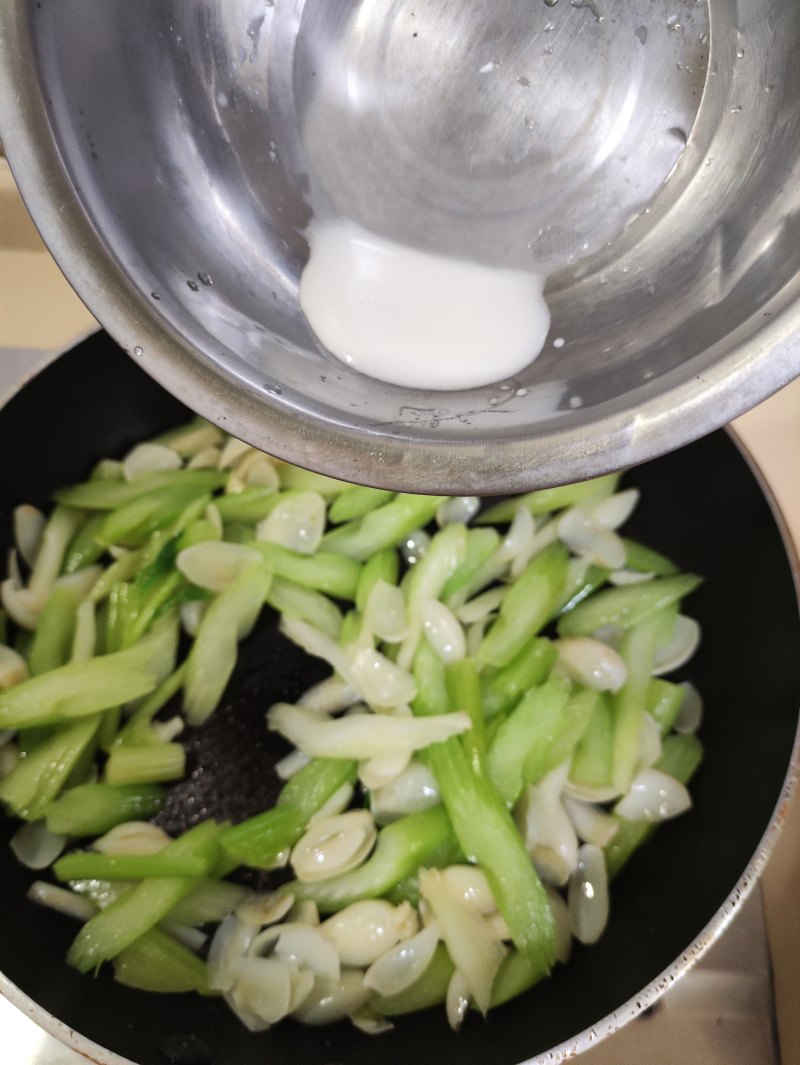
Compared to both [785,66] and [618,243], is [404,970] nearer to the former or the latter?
[618,243]

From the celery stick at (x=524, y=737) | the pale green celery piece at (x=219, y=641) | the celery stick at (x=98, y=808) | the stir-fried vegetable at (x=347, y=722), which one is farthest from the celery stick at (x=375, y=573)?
the celery stick at (x=98, y=808)

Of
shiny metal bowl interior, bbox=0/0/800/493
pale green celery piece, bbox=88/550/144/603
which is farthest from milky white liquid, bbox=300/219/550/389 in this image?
pale green celery piece, bbox=88/550/144/603

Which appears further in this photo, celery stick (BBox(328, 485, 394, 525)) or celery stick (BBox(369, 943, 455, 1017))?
celery stick (BBox(328, 485, 394, 525))

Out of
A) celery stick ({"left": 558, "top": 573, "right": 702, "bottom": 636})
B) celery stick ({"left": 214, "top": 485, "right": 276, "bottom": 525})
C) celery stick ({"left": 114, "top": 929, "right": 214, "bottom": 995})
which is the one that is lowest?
celery stick ({"left": 114, "top": 929, "right": 214, "bottom": 995})

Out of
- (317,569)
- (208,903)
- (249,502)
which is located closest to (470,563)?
(317,569)

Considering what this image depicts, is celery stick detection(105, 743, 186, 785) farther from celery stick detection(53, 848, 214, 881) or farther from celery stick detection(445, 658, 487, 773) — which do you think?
celery stick detection(445, 658, 487, 773)

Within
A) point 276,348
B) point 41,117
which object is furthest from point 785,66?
point 41,117
